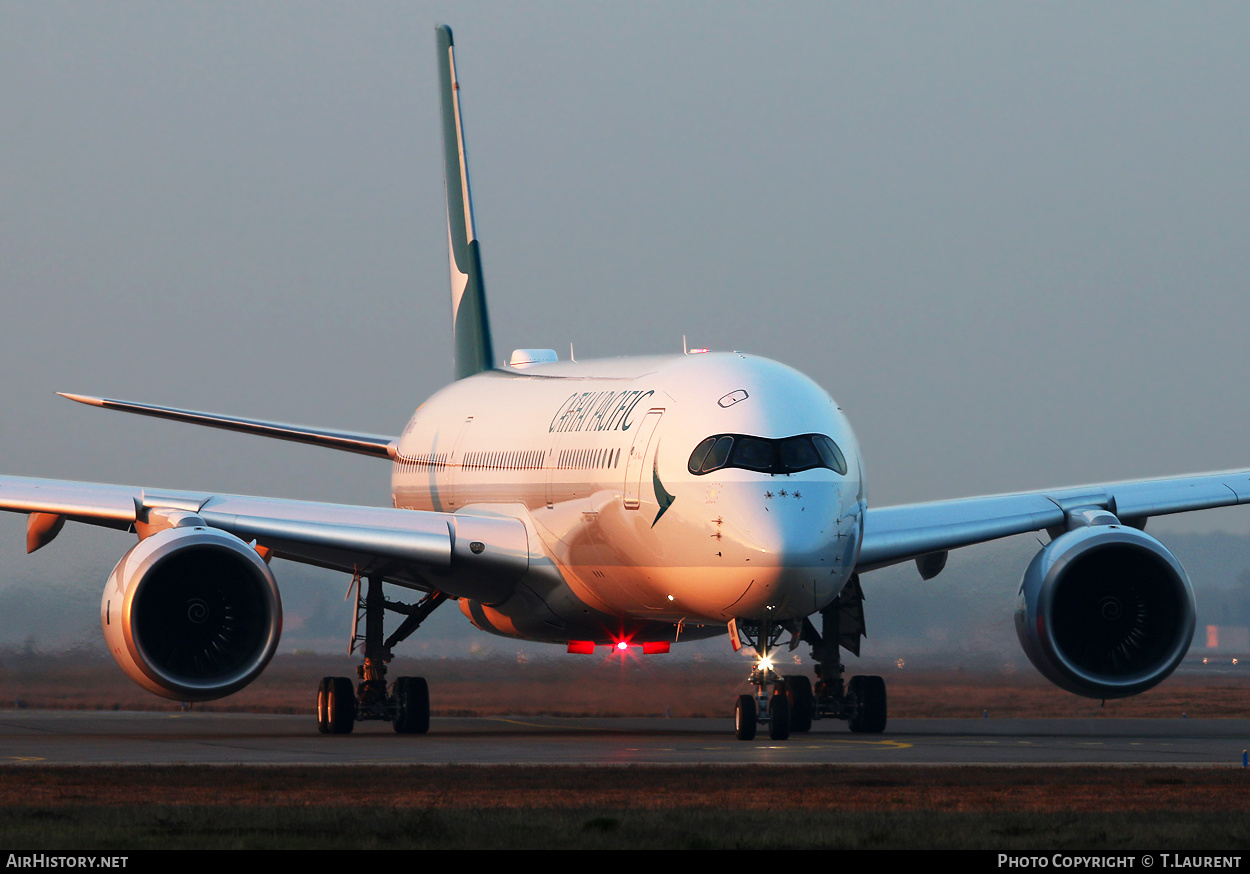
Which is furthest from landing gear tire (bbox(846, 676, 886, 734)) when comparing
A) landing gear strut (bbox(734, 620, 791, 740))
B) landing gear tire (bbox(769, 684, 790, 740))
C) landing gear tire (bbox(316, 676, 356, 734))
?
landing gear tire (bbox(316, 676, 356, 734))

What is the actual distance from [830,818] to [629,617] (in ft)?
35.4

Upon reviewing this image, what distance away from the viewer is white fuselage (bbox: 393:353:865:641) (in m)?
20.0

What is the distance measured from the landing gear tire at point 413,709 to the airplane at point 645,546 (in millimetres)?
26

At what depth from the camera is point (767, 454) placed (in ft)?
66.7

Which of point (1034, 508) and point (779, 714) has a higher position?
point (1034, 508)

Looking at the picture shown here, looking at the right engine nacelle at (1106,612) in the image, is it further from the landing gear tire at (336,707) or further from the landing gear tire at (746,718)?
the landing gear tire at (336,707)

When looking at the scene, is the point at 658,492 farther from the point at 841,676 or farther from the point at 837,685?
the point at 841,676

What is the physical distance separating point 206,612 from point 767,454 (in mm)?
6180

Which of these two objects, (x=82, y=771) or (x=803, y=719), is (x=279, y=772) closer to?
(x=82, y=771)

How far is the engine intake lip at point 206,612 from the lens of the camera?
2072cm

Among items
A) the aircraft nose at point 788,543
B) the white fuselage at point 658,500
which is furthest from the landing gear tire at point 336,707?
the aircraft nose at point 788,543

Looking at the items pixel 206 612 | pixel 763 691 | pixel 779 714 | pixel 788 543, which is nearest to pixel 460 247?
pixel 206 612
